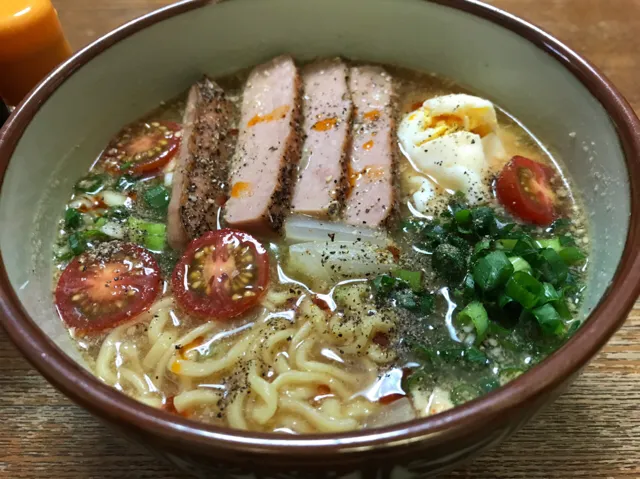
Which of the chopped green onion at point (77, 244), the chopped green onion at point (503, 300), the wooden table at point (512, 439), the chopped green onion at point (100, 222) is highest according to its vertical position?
the chopped green onion at point (100, 222)

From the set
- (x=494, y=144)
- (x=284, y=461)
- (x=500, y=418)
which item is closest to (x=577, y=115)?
(x=494, y=144)

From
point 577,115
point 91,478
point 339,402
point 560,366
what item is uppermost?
point 577,115

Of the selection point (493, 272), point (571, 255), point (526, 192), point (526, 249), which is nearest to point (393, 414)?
point (493, 272)

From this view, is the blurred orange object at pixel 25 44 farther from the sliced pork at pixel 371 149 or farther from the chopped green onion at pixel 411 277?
the chopped green onion at pixel 411 277

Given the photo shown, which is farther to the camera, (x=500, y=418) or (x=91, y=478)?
(x=91, y=478)

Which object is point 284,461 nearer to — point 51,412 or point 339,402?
point 339,402

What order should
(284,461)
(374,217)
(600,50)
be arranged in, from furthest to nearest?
1. (600,50)
2. (374,217)
3. (284,461)

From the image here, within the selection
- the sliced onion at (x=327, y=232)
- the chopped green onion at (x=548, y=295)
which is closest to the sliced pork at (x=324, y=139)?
the sliced onion at (x=327, y=232)
